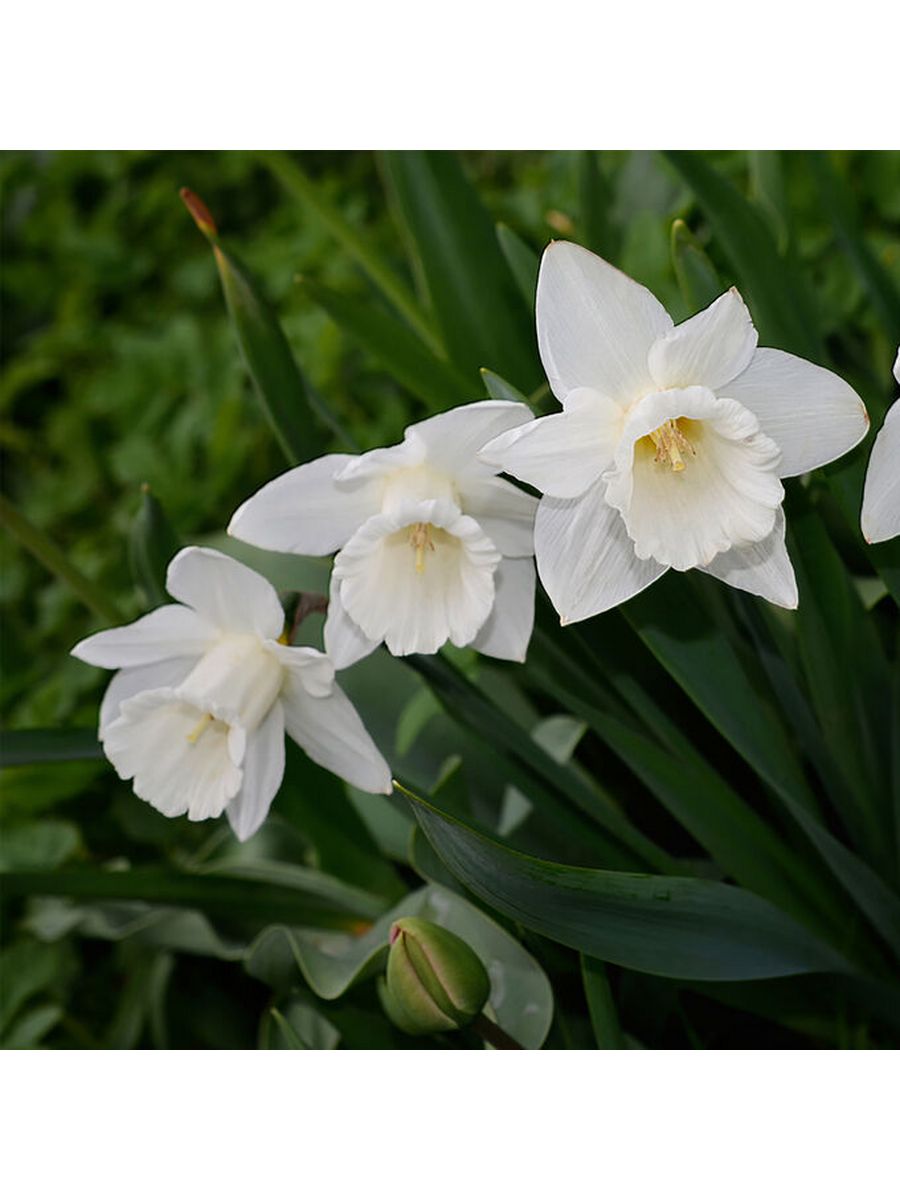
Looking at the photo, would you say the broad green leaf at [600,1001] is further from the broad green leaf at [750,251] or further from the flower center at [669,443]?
the broad green leaf at [750,251]

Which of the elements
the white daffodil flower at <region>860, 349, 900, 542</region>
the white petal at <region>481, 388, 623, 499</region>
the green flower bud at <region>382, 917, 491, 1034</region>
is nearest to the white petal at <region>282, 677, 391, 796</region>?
the green flower bud at <region>382, 917, 491, 1034</region>

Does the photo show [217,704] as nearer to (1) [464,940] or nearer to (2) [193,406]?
(1) [464,940]

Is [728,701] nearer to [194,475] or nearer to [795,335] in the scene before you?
[795,335]

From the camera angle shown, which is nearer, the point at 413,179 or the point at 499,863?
the point at 499,863

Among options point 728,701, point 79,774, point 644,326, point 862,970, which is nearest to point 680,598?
point 728,701

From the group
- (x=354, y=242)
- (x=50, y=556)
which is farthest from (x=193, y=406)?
(x=50, y=556)
